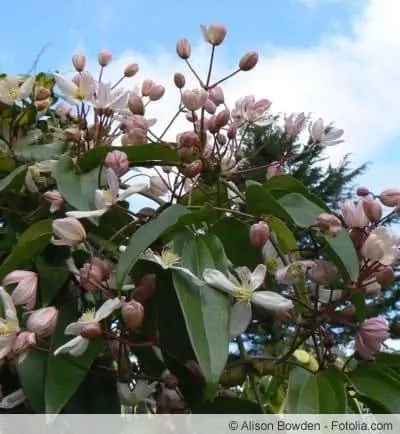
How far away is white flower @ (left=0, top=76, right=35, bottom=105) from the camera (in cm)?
64

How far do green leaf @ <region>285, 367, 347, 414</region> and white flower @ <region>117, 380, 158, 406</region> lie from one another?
0.33 feet

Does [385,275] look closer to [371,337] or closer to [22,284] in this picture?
[371,337]

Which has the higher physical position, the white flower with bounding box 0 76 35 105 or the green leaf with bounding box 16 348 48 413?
the white flower with bounding box 0 76 35 105

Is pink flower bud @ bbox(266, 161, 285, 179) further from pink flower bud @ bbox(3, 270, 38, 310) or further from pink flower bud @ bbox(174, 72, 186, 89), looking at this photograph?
pink flower bud @ bbox(3, 270, 38, 310)

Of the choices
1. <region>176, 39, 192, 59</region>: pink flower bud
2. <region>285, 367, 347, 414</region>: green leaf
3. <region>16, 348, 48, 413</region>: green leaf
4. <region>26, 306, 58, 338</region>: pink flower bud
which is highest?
<region>176, 39, 192, 59</region>: pink flower bud

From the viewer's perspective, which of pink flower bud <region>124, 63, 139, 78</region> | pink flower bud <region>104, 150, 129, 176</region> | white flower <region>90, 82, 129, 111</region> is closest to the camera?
pink flower bud <region>104, 150, 129, 176</region>

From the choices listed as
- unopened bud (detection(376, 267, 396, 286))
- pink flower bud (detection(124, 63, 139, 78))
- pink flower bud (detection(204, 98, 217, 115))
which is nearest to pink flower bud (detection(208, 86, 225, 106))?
pink flower bud (detection(204, 98, 217, 115))

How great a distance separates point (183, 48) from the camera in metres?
0.63

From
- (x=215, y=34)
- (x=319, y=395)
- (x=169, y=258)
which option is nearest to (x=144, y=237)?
(x=169, y=258)

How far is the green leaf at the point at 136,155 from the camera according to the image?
0.54m

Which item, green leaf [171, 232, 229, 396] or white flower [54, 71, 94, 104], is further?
white flower [54, 71, 94, 104]

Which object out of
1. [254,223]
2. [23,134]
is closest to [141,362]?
[254,223]

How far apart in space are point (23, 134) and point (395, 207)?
1.12 feet

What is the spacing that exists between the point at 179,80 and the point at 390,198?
0.21m
